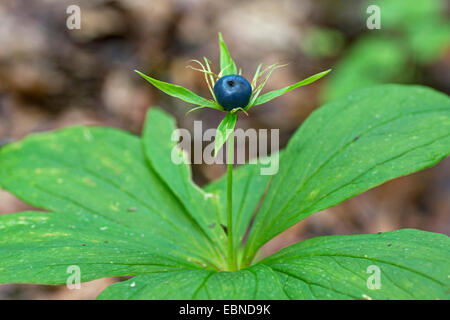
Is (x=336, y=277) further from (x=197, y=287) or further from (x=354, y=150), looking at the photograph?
(x=354, y=150)

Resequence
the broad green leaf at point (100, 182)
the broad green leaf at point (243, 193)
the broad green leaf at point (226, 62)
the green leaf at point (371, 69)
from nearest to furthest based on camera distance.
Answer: the broad green leaf at point (226, 62) → the broad green leaf at point (100, 182) → the broad green leaf at point (243, 193) → the green leaf at point (371, 69)

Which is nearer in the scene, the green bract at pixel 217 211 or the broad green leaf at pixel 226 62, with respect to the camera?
the green bract at pixel 217 211

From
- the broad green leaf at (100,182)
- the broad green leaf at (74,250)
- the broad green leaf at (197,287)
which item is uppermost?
the broad green leaf at (100,182)

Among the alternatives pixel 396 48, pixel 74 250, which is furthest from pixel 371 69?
pixel 74 250

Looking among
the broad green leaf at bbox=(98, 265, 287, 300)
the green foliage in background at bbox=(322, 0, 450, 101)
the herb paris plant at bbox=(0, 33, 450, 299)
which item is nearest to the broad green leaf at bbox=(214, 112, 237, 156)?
the herb paris plant at bbox=(0, 33, 450, 299)

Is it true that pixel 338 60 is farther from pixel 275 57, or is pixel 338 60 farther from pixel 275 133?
pixel 275 133

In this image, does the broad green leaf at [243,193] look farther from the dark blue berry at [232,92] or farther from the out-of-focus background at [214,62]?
the out-of-focus background at [214,62]

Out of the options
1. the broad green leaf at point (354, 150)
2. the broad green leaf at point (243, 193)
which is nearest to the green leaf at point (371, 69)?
the broad green leaf at point (243, 193)
